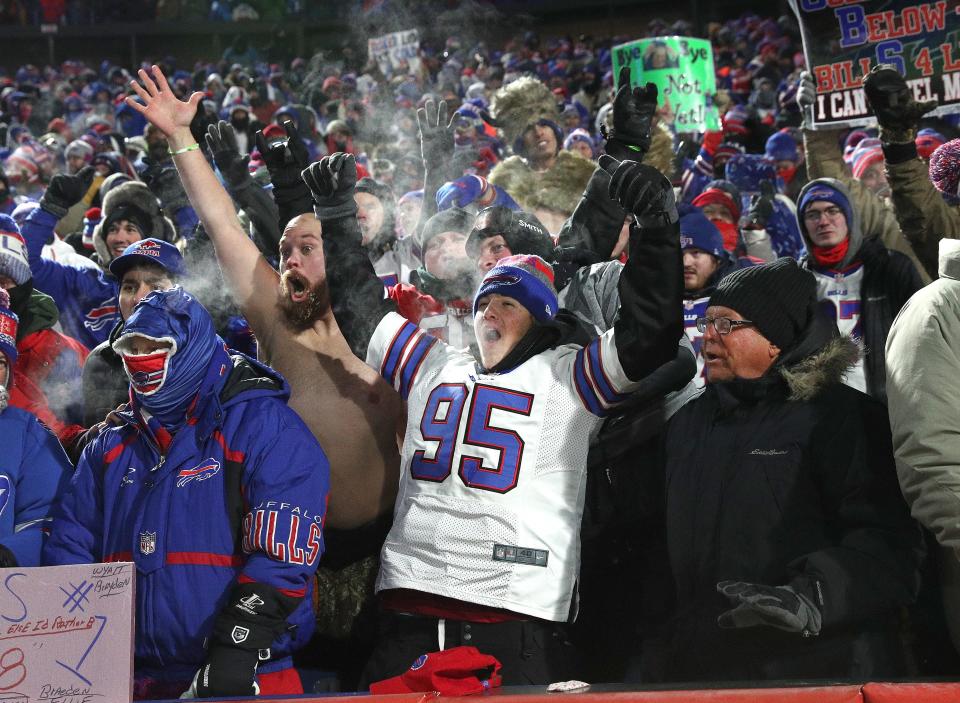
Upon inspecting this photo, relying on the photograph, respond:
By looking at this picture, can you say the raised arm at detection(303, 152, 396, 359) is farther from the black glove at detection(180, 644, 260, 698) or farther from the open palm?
the black glove at detection(180, 644, 260, 698)

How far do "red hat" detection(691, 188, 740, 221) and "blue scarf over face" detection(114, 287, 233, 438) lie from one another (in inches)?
144

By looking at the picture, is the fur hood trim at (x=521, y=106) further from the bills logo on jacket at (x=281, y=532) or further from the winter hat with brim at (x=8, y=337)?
the bills logo on jacket at (x=281, y=532)

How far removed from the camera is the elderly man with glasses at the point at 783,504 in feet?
9.76

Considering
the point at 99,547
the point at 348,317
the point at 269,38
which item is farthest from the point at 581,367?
the point at 269,38

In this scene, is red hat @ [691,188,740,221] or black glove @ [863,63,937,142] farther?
red hat @ [691,188,740,221]

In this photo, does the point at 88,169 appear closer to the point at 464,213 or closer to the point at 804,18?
the point at 464,213

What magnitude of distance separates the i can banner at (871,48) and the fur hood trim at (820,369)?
77.6 inches

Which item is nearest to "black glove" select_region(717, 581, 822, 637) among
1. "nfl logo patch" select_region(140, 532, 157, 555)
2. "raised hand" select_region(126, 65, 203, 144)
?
"nfl logo patch" select_region(140, 532, 157, 555)

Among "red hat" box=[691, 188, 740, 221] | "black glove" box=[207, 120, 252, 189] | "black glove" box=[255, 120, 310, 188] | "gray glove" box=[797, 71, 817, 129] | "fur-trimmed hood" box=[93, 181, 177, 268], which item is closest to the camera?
"black glove" box=[255, 120, 310, 188]

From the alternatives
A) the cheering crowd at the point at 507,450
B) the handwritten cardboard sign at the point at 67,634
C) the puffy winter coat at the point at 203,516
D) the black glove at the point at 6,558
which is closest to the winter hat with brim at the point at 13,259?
the cheering crowd at the point at 507,450

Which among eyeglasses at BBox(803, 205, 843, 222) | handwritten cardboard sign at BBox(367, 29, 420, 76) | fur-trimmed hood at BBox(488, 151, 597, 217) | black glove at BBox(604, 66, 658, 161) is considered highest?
handwritten cardboard sign at BBox(367, 29, 420, 76)

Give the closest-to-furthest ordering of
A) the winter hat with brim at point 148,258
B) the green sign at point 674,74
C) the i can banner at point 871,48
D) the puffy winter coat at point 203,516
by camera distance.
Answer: the puffy winter coat at point 203,516 < the winter hat with brim at point 148,258 < the i can banner at point 871,48 < the green sign at point 674,74

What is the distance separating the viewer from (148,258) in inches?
176

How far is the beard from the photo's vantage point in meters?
4.10
